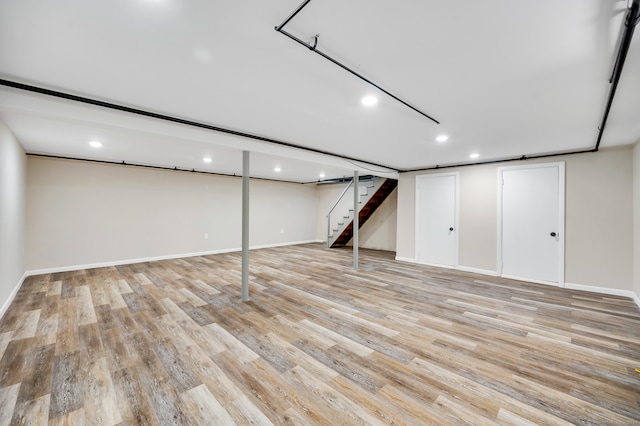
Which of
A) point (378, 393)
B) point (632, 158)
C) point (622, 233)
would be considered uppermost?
point (632, 158)

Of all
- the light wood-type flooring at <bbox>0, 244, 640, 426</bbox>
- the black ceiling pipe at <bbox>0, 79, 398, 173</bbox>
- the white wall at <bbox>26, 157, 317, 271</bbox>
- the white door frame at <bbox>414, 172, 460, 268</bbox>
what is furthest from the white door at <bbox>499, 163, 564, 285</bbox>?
the white wall at <bbox>26, 157, 317, 271</bbox>

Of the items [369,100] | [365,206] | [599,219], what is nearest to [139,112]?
[369,100]

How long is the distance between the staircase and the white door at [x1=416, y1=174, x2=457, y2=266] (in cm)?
136

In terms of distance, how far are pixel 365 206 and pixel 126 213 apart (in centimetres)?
660

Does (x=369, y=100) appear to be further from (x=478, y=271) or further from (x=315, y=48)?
(x=478, y=271)

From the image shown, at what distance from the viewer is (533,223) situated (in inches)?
202

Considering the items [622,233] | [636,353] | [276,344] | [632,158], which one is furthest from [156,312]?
[632,158]

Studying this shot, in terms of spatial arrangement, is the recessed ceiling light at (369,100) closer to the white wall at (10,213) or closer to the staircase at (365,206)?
the white wall at (10,213)

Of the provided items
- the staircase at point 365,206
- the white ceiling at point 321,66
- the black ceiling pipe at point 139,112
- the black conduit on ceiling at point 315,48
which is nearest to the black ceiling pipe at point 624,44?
the white ceiling at point 321,66

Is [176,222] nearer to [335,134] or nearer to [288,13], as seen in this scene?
[335,134]

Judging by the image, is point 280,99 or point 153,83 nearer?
point 153,83

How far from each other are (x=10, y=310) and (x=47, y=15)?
4115mm

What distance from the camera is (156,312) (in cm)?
345

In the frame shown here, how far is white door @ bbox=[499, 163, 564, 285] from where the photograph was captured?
486 cm
